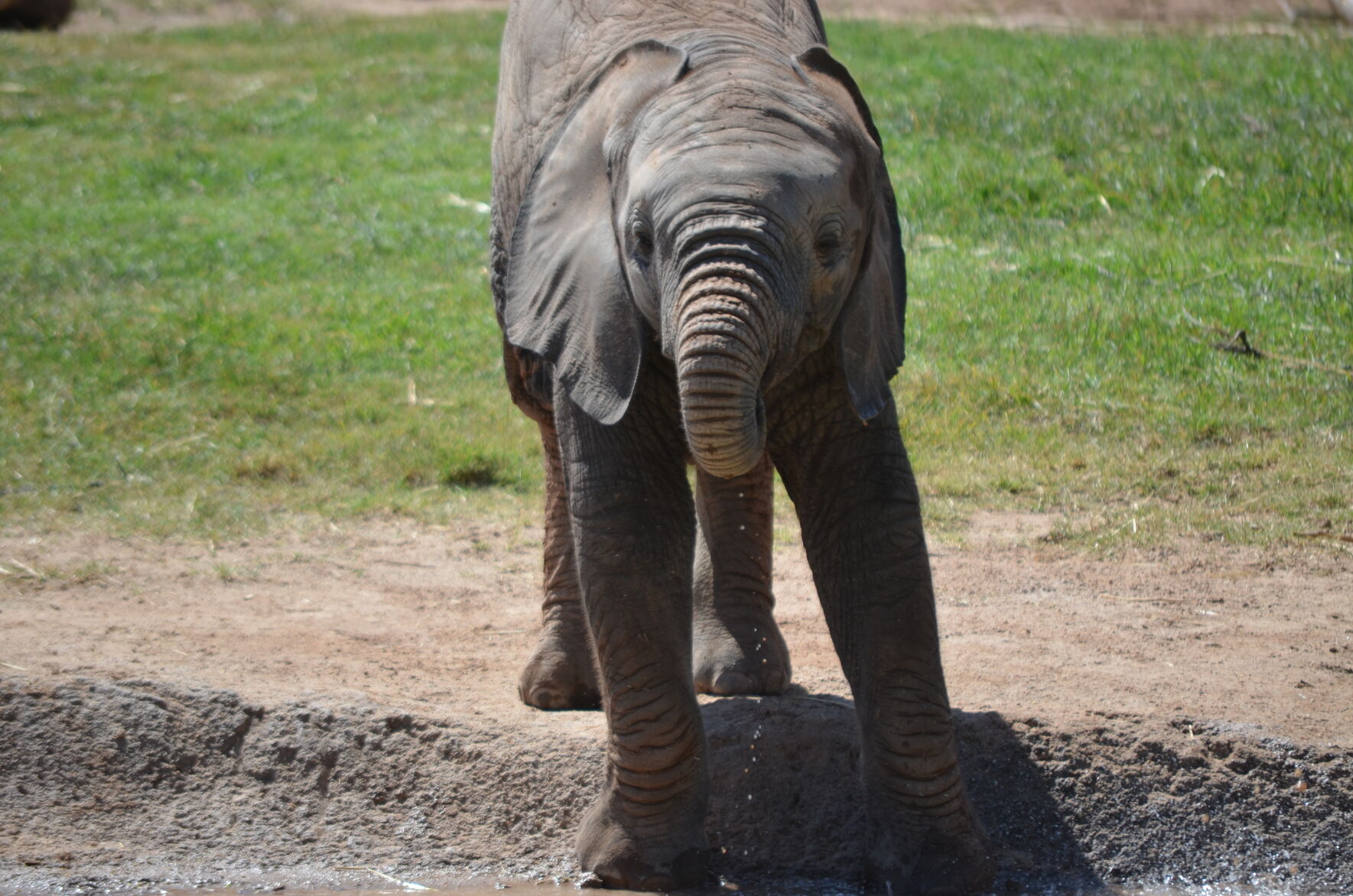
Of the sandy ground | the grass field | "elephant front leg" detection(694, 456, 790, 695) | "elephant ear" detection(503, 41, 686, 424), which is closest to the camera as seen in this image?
"elephant ear" detection(503, 41, 686, 424)

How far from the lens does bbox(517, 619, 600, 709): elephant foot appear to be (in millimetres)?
5133

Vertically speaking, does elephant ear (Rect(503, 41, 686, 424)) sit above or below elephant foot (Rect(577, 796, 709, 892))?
above

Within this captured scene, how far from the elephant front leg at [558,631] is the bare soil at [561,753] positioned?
0.14m

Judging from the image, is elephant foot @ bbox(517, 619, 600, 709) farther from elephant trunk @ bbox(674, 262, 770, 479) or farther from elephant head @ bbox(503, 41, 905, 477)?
elephant trunk @ bbox(674, 262, 770, 479)

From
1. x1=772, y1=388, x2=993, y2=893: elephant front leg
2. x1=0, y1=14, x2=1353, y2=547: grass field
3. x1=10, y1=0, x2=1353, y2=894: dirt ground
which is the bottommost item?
x1=0, y1=14, x2=1353, y2=547: grass field

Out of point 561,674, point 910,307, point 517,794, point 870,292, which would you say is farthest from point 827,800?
point 910,307

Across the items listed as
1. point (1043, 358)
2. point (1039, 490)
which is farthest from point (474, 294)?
point (1039, 490)

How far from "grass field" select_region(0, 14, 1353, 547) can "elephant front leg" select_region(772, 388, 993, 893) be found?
279cm

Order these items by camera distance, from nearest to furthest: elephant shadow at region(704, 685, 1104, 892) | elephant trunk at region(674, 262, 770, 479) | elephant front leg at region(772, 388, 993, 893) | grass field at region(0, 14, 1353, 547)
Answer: elephant trunk at region(674, 262, 770, 479), elephant front leg at region(772, 388, 993, 893), elephant shadow at region(704, 685, 1104, 892), grass field at region(0, 14, 1353, 547)

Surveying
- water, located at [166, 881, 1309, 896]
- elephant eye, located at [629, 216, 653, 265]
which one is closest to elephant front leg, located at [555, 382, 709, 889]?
water, located at [166, 881, 1309, 896]

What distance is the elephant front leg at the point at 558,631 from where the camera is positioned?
514 cm

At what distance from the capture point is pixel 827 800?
4.54 m

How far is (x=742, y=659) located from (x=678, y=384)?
1744mm

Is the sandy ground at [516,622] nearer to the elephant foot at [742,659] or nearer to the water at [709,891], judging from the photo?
the elephant foot at [742,659]
